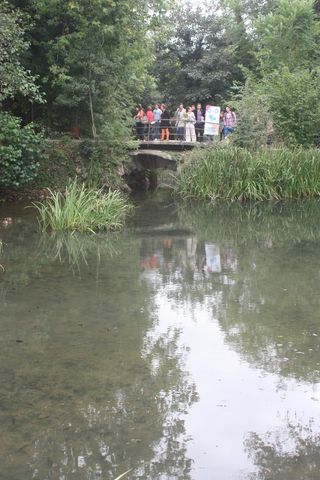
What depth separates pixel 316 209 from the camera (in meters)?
13.8

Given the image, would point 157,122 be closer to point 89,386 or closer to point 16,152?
point 16,152

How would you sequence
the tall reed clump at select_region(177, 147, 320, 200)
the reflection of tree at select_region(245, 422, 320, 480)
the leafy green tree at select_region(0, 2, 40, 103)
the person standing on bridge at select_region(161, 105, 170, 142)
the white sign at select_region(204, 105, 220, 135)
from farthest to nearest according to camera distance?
1. the person standing on bridge at select_region(161, 105, 170, 142)
2. the white sign at select_region(204, 105, 220, 135)
3. the tall reed clump at select_region(177, 147, 320, 200)
4. the leafy green tree at select_region(0, 2, 40, 103)
5. the reflection of tree at select_region(245, 422, 320, 480)

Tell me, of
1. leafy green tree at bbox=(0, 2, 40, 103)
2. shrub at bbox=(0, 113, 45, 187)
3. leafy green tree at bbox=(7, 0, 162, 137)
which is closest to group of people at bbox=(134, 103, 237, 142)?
leafy green tree at bbox=(7, 0, 162, 137)

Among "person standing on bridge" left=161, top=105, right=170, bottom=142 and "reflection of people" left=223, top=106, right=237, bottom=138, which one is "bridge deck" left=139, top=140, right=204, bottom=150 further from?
"reflection of people" left=223, top=106, right=237, bottom=138

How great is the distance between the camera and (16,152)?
1295 centimetres

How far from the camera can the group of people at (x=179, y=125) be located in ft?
62.5

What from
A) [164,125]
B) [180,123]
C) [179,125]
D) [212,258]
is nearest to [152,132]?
[164,125]

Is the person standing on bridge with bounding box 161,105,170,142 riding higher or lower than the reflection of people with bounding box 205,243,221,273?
higher

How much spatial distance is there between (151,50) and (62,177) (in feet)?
17.9

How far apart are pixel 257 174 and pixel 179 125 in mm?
5663

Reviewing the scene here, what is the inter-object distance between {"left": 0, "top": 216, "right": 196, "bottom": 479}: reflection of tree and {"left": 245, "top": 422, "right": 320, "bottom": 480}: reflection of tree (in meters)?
0.41

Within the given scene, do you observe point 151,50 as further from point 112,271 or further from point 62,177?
point 112,271

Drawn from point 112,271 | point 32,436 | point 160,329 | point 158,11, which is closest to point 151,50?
point 158,11

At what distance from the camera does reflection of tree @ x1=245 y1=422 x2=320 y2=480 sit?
319 cm
